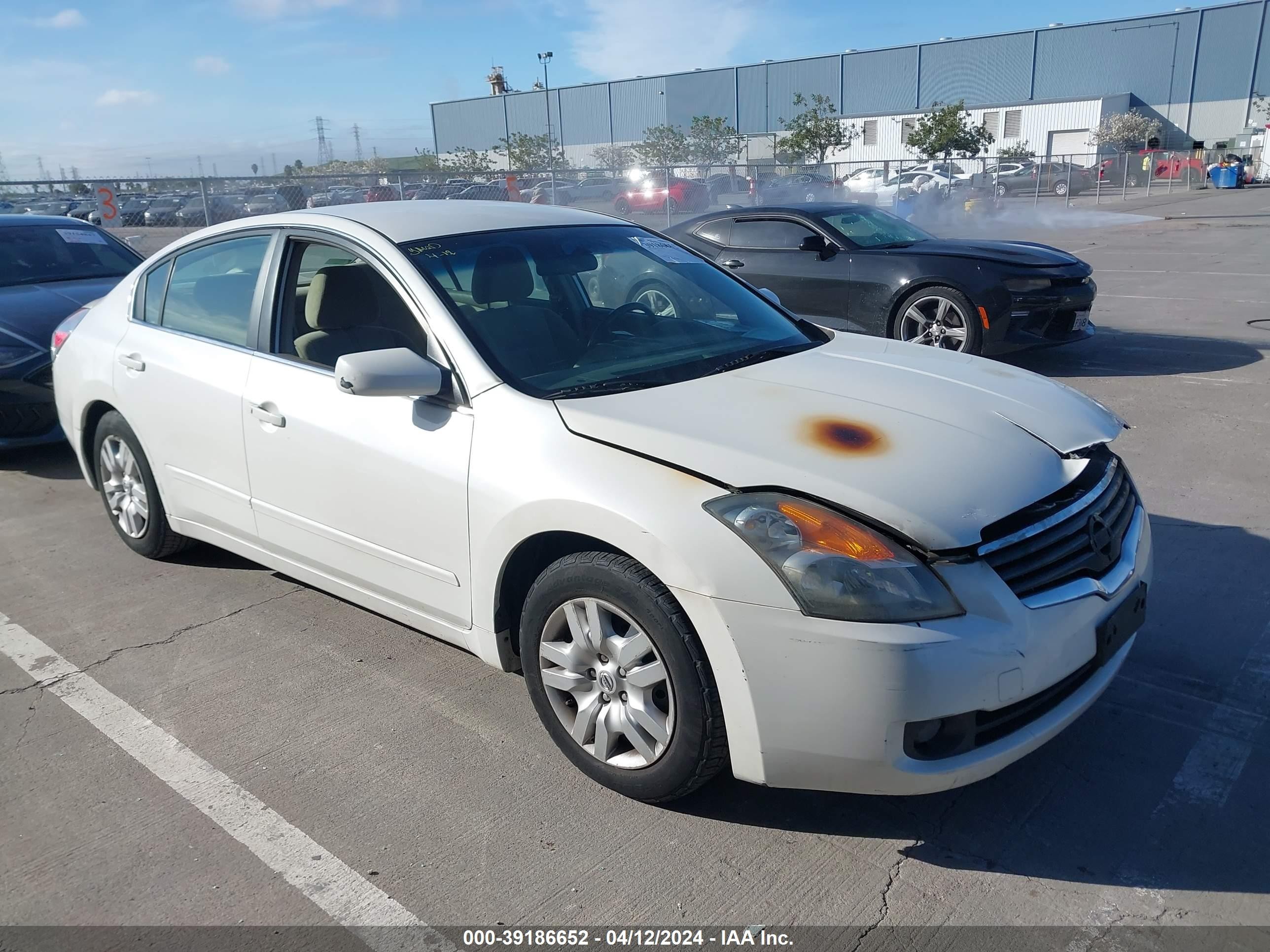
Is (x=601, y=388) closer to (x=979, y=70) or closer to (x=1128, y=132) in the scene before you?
(x=1128, y=132)

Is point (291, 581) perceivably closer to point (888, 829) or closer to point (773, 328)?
point (773, 328)

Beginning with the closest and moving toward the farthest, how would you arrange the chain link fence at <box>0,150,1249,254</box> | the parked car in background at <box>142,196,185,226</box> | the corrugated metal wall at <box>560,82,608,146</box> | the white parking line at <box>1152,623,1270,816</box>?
1. the white parking line at <box>1152,623,1270,816</box>
2. the chain link fence at <box>0,150,1249,254</box>
3. the parked car in background at <box>142,196,185,226</box>
4. the corrugated metal wall at <box>560,82,608,146</box>

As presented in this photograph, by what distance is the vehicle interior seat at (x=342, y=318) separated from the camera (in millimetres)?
3658

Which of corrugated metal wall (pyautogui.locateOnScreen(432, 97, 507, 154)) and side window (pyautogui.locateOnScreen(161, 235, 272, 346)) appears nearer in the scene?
side window (pyautogui.locateOnScreen(161, 235, 272, 346))

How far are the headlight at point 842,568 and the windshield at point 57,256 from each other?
692 centimetres

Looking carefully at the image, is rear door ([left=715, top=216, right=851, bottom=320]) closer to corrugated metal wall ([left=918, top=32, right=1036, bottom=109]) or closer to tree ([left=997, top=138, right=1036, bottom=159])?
tree ([left=997, top=138, right=1036, bottom=159])

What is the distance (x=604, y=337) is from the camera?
359 centimetres

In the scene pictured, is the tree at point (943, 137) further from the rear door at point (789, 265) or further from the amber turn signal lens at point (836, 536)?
the amber turn signal lens at point (836, 536)

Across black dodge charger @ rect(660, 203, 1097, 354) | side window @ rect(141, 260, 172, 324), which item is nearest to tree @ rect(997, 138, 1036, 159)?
black dodge charger @ rect(660, 203, 1097, 354)

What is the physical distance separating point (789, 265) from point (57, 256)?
590cm

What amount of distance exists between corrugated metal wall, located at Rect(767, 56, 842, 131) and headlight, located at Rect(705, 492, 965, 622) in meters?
71.8

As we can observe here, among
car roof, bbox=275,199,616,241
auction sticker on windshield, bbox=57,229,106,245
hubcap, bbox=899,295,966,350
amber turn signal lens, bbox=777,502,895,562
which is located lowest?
hubcap, bbox=899,295,966,350

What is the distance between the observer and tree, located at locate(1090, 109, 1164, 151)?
57312 mm

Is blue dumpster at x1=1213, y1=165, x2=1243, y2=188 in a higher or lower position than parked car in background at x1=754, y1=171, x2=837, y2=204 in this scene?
lower
